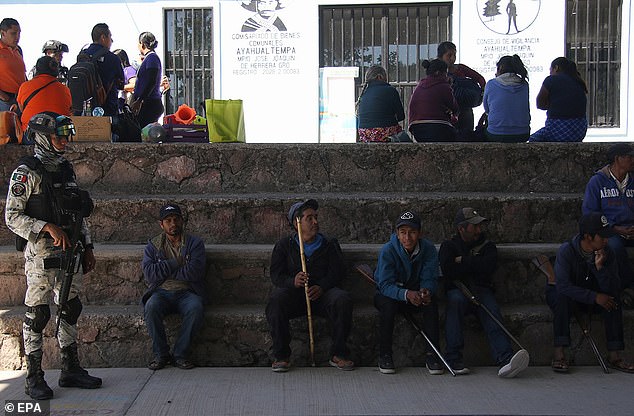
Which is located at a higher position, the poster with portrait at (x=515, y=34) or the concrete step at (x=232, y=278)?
the poster with portrait at (x=515, y=34)

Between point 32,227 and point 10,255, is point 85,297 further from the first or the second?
point 32,227

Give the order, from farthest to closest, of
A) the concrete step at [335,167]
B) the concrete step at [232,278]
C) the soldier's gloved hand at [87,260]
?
1. the concrete step at [335,167]
2. the concrete step at [232,278]
3. the soldier's gloved hand at [87,260]

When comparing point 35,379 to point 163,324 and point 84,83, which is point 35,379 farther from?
point 84,83

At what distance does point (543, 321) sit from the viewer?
5816mm

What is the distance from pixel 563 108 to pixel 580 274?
269 centimetres

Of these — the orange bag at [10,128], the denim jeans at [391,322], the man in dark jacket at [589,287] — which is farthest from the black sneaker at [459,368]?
the orange bag at [10,128]

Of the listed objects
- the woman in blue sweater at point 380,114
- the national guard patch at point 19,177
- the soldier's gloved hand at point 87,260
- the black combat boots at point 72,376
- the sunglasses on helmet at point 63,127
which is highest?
the woman in blue sweater at point 380,114

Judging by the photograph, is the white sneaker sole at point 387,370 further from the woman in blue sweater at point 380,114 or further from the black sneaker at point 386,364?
the woman in blue sweater at point 380,114

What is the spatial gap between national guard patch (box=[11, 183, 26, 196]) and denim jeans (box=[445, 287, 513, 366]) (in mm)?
3140

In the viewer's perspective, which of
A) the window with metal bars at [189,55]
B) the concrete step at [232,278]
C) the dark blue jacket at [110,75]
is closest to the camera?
the concrete step at [232,278]

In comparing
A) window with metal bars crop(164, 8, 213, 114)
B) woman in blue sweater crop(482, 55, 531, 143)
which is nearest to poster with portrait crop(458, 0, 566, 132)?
woman in blue sweater crop(482, 55, 531, 143)

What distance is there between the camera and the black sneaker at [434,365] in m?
5.49

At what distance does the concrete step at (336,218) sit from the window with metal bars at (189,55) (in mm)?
5391

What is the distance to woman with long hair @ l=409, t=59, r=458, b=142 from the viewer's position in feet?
25.7
